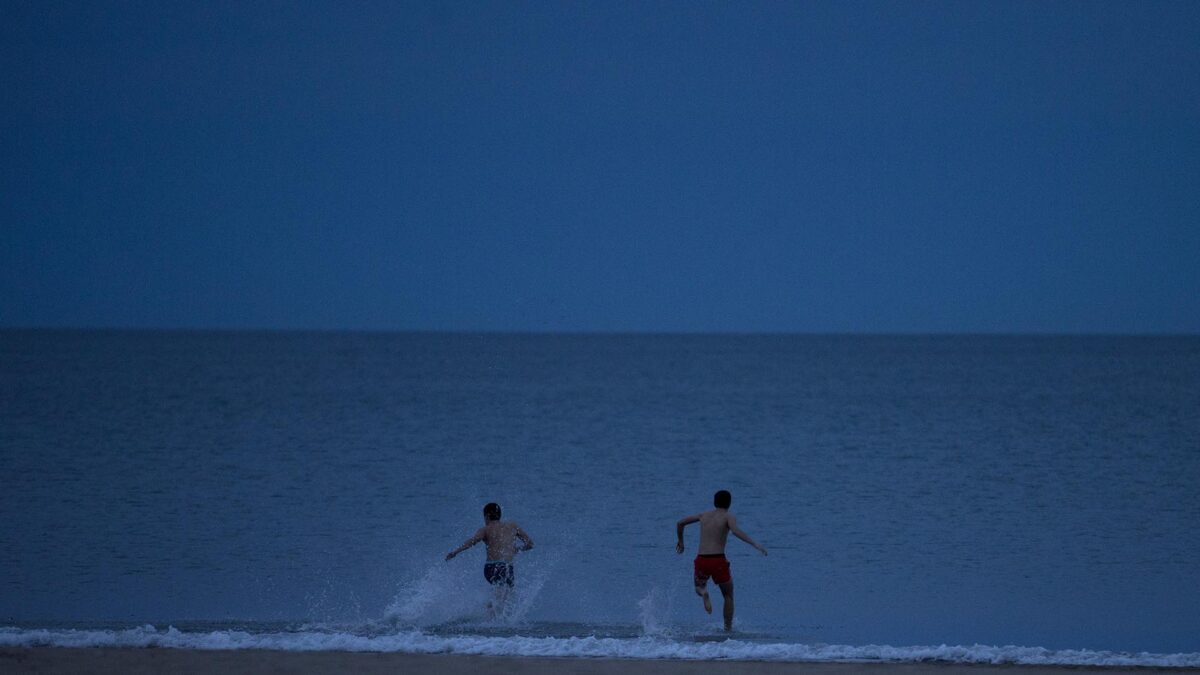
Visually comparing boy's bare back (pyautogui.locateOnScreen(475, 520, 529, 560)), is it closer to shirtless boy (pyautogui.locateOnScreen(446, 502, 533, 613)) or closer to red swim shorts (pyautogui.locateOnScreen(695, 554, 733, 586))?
shirtless boy (pyautogui.locateOnScreen(446, 502, 533, 613))

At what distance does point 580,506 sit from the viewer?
22.7m

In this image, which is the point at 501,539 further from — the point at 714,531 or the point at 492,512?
the point at 714,531

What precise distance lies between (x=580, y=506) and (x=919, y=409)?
32.5 m

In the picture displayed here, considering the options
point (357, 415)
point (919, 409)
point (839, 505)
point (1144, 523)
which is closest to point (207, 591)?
point (839, 505)

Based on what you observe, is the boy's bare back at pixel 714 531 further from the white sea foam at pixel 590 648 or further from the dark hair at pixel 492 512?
the dark hair at pixel 492 512

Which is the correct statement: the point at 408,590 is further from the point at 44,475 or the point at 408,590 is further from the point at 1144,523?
the point at 44,475

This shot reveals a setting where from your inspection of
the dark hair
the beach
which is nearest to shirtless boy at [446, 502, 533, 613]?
the dark hair

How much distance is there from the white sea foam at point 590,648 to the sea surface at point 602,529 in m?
0.04

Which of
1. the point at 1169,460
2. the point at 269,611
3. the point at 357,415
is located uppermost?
the point at 357,415

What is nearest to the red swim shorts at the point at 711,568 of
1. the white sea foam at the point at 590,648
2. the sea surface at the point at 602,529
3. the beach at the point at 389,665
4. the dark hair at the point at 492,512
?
the sea surface at the point at 602,529

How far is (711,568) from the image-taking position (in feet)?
39.5

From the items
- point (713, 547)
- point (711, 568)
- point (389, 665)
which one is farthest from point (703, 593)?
point (389, 665)

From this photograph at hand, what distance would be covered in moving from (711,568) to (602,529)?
7.76 metres

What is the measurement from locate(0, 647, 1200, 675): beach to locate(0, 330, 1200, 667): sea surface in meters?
0.33
